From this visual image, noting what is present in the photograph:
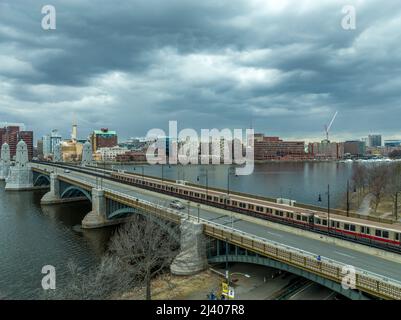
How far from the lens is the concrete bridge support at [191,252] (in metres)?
30.2

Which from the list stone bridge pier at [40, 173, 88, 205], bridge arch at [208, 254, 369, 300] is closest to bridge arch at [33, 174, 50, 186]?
stone bridge pier at [40, 173, 88, 205]

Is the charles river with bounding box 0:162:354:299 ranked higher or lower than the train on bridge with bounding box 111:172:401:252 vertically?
lower

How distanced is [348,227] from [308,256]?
1065 centimetres

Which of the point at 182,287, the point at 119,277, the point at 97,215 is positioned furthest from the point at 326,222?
the point at 97,215

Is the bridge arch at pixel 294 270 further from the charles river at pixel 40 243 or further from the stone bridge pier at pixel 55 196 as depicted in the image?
the stone bridge pier at pixel 55 196

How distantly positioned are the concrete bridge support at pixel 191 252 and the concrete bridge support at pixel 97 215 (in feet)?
95.2

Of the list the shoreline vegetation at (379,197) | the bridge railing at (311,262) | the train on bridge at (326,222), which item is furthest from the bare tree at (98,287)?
the shoreline vegetation at (379,197)

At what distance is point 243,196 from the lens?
49.5 meters

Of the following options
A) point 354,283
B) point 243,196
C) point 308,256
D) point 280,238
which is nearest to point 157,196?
point 243,196

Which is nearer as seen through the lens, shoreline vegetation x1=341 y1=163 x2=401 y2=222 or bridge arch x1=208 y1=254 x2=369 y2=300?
bridge arch x1=208 y1=254 x2=369 y2=300

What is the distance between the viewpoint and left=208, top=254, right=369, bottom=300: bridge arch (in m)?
18.9

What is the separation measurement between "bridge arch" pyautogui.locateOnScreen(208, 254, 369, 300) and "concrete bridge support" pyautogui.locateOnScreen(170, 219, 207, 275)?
1.28 metres

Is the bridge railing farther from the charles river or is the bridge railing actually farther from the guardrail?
the charles river
